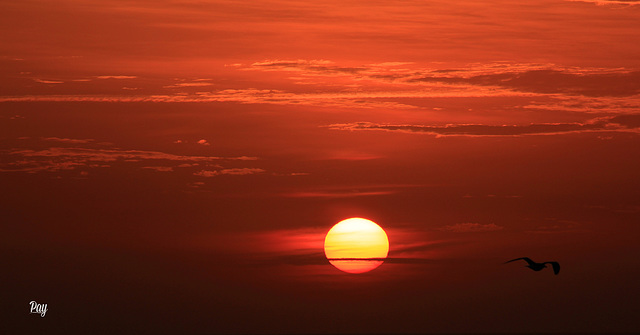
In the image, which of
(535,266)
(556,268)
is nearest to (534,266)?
(535,266)

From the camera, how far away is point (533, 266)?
13453mm

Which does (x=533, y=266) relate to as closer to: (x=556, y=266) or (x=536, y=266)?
(x=536, y=266)

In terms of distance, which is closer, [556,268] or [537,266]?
[537,266]

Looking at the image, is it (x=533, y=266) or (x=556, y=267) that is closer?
(x=533, y=266)

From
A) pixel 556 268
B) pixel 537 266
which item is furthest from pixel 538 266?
pixel 556 268

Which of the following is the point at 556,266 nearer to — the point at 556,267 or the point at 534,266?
the point at 556,267

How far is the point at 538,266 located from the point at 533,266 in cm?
41

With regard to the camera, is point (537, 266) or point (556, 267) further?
point (556, 267)

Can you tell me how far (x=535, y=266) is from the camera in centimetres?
1320

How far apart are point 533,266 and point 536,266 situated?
0.30m

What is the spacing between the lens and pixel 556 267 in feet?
48.5

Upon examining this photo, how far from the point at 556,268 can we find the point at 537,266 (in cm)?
315

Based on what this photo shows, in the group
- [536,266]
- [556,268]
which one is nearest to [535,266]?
[536,266]

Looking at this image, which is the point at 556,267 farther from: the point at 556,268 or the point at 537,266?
the point at 537,266
